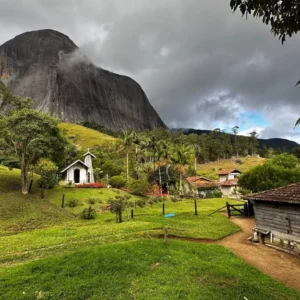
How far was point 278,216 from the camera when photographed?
2045 cm

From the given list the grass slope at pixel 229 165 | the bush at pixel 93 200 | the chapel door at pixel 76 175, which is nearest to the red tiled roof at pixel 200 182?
the chapel door at pixel 76 175

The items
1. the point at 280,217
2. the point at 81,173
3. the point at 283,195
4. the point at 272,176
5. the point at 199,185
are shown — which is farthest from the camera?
the point at 199,185

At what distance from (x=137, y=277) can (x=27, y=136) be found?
27045 millimetres

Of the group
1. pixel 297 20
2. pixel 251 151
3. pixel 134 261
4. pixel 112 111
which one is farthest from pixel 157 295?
pixel 112 111

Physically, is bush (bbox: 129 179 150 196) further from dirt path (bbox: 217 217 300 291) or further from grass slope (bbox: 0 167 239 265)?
dirt path (bbox: 217 217 300 291)

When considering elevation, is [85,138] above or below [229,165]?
above

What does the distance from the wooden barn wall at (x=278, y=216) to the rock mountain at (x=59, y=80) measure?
6113 inches

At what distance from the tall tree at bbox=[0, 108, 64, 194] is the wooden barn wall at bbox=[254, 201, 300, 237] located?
26.1 metres

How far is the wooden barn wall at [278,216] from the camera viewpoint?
61.6 feet

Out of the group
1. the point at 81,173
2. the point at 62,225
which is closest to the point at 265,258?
the point at 62,225

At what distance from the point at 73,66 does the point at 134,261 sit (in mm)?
192670

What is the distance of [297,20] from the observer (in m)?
6.59

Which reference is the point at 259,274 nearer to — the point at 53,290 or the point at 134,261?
the point at 134,261

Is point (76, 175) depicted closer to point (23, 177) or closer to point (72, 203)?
point (23, 177)
